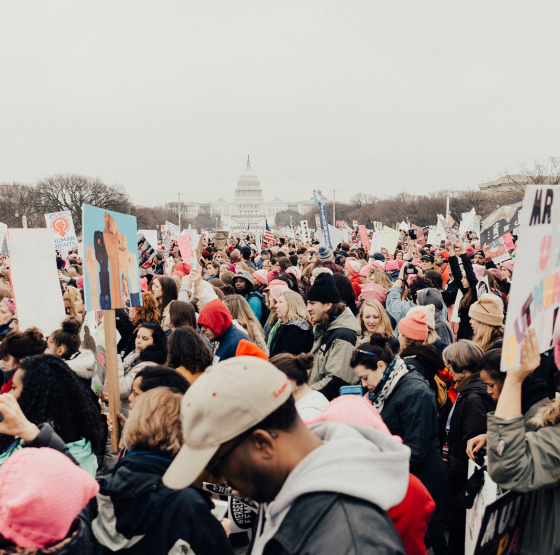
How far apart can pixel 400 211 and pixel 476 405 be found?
64.9 metres

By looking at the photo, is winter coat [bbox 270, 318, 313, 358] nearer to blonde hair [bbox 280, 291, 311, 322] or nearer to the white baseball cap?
blonde hair [bbox 280, 291, 311, 322]

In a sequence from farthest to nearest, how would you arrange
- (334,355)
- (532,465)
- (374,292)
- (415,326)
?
1. (374,292)
2. (415,326)
3. (334,355)
4. (532,465)

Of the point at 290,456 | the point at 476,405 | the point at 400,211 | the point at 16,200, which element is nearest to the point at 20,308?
the point at 476,405

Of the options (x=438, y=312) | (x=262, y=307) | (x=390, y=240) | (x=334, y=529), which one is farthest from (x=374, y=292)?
(x=390, y=240)

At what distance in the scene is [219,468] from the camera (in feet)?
5.01

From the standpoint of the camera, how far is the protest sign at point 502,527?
2277mm

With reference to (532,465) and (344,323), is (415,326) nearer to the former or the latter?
(344,323)

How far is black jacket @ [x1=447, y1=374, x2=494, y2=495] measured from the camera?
147 inches

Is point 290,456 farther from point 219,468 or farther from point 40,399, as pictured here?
point 40,399

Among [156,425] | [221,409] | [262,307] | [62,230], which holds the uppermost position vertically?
[62,230]

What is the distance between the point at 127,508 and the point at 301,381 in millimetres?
1780

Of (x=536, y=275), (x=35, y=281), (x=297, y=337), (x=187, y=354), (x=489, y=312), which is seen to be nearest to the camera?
(x=536, y=275)

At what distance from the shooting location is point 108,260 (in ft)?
15.8

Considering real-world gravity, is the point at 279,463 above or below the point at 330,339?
above
